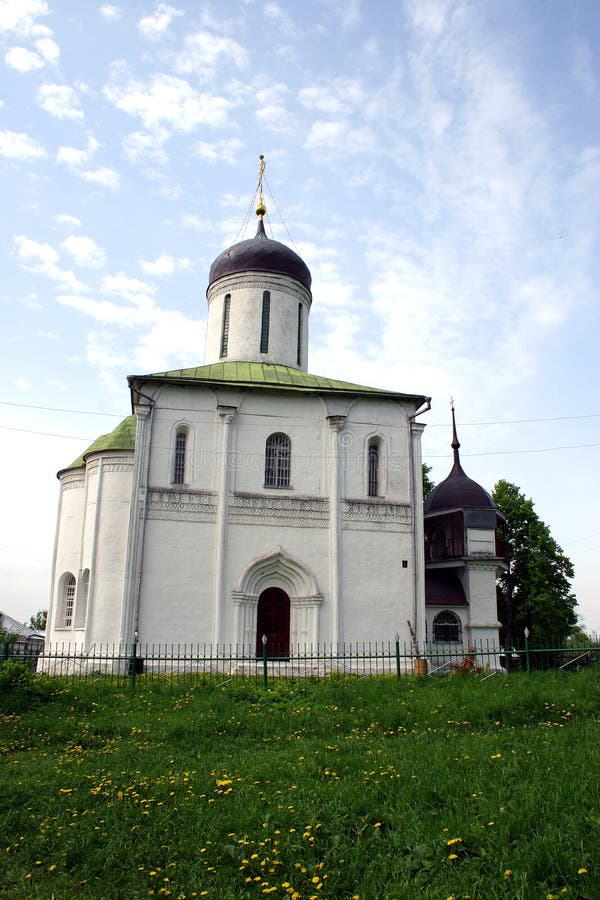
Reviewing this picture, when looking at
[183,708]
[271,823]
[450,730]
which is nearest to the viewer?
[271,823]

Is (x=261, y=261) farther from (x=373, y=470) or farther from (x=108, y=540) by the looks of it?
(x=108, y=540)

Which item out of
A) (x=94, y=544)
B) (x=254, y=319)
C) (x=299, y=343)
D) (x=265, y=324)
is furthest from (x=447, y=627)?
(x=254, y=319)

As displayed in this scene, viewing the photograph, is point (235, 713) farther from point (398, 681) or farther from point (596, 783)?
point (596, 783)

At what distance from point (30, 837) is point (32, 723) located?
14.1 feet

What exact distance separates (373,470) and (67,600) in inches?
371

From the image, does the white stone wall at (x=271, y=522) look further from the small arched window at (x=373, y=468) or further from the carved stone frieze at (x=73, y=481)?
the carved stone frieze at (x=73, y=481)

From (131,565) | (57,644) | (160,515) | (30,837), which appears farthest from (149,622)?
(30,837)

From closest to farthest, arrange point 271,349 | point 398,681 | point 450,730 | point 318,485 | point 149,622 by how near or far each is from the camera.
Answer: point 450,730 → point 398,681 → point 149,622 → point 318,485 → point 271,349

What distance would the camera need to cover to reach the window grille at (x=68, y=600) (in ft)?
65.7

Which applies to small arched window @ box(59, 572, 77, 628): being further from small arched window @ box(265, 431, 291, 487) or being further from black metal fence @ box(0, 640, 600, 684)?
small arched window @ box(265, 431, 291, 487)

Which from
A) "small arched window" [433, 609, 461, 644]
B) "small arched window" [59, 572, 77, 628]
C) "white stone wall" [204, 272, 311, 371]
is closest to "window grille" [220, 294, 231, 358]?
"white stone wall" [204, 272, 311, 371]

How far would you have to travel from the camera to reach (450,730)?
341 inches

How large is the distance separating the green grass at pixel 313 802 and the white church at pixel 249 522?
7259 millimetres

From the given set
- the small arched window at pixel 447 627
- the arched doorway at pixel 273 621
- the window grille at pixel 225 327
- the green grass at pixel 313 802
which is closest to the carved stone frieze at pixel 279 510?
the arched doorway at pixel 273 621
